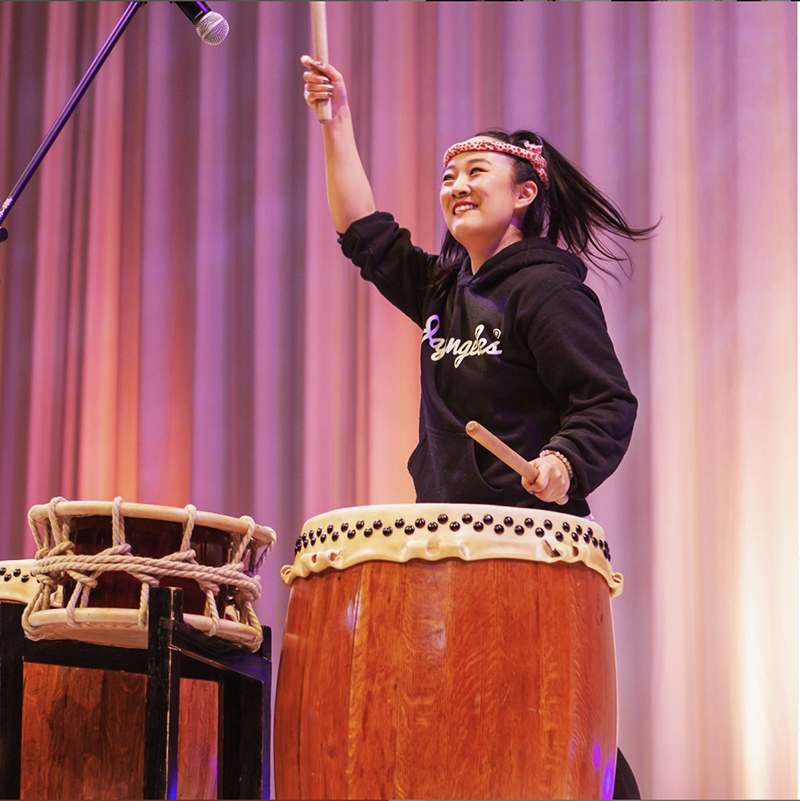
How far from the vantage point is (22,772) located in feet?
5.68

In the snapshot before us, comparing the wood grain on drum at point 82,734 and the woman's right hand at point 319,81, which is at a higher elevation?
the woman's right hand at point 319,81

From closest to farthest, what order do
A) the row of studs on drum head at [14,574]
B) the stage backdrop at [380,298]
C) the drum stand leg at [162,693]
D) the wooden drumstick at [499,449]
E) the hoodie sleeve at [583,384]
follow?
the wooden drumstick at [499,449] → the drum stand leg at [162,693] → the hoodie sleeve at [583,384] → the row of studs on drum head at [14,574] → the stage backdrop at [380,298]

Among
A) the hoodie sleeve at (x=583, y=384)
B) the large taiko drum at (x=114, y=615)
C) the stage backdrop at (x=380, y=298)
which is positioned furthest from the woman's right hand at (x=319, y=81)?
the stage backdrop at (x=380, y=298)

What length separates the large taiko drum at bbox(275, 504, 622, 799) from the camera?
1.32m

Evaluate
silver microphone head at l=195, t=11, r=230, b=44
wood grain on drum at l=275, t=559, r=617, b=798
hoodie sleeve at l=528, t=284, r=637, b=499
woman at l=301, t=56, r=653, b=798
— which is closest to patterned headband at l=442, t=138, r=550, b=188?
woman at l=301, t=56, r=653, b=798

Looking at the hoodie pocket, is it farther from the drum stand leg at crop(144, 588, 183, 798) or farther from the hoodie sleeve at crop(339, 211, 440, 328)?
the drum stand leg at crop(144, 588, 183, 798)

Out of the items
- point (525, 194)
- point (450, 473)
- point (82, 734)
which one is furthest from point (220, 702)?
point (525, 194)

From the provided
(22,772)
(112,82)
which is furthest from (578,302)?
(112,82)

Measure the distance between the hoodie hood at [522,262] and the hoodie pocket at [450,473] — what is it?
258 millimetres

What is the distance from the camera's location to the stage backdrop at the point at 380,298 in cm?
265

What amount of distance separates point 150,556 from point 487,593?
1.59 ft

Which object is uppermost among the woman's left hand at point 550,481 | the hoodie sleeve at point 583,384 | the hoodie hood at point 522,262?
the hoodie hood at point 522,262

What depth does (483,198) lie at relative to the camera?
1.86 m

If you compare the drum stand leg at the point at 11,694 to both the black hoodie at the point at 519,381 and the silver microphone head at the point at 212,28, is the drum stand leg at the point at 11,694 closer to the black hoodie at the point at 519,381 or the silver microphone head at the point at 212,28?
the black hoodie at the point at 519,381
